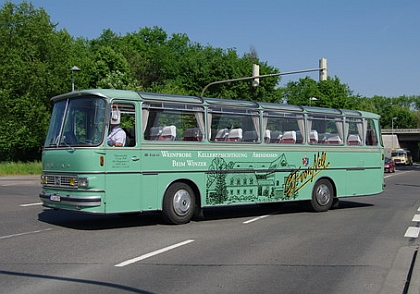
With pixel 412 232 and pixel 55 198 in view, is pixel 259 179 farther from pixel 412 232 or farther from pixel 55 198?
pixel 55 198

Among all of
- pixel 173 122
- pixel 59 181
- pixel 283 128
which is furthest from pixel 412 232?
pixel 59 181

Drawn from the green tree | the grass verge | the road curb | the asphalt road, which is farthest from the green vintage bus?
the green tree

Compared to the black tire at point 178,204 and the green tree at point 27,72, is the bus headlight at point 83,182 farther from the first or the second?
the green tree at point 27,72

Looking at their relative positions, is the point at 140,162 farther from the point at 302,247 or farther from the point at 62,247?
the point at 302,247

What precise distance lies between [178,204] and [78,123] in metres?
2.79

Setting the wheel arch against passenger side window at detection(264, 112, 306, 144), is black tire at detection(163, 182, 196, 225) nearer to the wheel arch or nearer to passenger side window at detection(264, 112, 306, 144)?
the wheel arch

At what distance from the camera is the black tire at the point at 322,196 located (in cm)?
1548

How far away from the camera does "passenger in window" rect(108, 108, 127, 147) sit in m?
11.1

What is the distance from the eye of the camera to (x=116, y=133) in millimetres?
11180

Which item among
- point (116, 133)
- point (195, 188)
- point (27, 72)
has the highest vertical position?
point (27, 72)

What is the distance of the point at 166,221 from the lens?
12203 millimetres

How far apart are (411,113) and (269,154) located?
14763 cm

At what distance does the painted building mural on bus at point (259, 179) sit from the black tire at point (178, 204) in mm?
526

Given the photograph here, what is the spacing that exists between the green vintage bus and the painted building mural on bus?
0.03 meters
